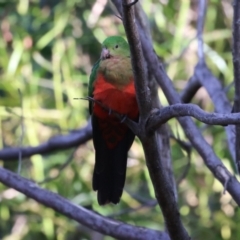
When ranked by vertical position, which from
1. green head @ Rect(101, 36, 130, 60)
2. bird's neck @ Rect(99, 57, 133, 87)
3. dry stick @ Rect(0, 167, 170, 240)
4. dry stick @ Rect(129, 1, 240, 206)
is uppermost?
green head @ Rect(101, 36, 130, 60)

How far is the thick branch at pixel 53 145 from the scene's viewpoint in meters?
2.89

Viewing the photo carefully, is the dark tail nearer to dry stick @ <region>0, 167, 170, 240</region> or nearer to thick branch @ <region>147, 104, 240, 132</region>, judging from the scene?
dry stick @ <region>0, 167, 170, 240</region>

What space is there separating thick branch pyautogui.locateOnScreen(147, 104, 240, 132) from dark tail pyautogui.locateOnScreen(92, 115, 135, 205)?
62 centimetres

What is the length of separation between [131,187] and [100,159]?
1.42m

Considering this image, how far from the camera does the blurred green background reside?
324 cm

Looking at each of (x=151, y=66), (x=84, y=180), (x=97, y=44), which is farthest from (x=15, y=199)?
(x=151, y=66)

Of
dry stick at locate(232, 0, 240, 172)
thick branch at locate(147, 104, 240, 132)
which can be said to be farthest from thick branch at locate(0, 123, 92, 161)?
thick branch at locate(147, 104, 240, 132)

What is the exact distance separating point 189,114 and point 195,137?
0.69 metres

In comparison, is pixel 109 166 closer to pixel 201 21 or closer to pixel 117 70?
pixel 117 70

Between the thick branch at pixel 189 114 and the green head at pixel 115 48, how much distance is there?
2.29 feet

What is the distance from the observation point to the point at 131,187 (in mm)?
3668

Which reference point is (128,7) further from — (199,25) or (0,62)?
(0,62)

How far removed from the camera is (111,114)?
2109mm

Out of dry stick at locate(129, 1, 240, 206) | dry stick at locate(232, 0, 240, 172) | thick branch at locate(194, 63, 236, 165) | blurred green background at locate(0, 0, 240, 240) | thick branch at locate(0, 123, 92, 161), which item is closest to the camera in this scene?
dry stick at locate(232, 0, 240, 172)
